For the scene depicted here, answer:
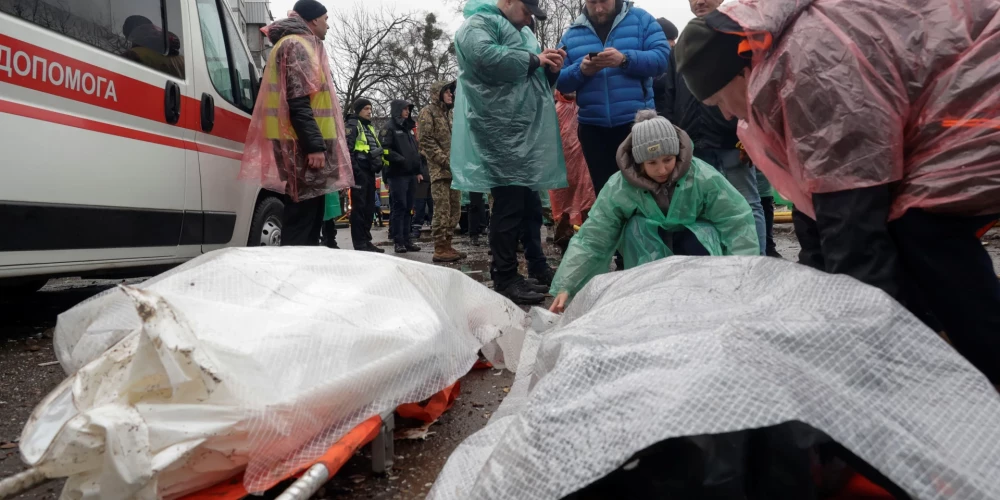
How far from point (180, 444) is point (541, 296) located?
98.5 inches

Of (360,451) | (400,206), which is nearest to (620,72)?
(360,451)

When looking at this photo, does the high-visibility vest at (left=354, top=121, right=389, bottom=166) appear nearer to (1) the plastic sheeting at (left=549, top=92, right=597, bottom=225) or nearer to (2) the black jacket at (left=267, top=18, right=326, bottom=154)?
(1) the plastic sheeting at (left=549, top=92, right=597, bottom=225)

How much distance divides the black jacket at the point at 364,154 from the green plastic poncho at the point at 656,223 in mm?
4858

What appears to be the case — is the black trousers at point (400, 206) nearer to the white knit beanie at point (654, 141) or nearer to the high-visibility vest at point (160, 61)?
the high-visibility vest at point (160, 61)

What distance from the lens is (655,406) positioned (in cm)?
105

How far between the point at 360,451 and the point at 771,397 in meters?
1.18

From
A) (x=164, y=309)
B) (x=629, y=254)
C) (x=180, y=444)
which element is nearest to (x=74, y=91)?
(x=164, y=309)

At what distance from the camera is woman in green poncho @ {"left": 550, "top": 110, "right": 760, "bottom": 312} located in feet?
9.09

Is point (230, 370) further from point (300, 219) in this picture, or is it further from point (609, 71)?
point (609, 71)

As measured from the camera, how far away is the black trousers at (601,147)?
3879 mm

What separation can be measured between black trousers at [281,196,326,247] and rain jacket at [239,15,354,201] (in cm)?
9

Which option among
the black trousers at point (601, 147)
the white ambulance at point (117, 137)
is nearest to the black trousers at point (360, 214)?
the white ambulance at point (117, 137)

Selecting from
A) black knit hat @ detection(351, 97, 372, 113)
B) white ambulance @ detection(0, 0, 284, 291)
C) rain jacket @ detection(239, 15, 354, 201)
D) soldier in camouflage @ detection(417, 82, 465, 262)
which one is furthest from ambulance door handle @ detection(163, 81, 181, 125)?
black knit hat @ detection(351, 97, 372, 113)

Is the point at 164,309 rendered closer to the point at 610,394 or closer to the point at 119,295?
the point at 119,295
